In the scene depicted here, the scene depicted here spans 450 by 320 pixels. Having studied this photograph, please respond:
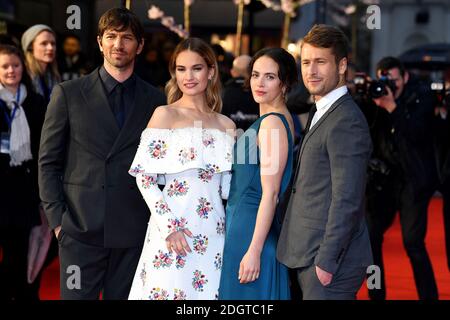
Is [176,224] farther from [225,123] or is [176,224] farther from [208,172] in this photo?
[225,123]

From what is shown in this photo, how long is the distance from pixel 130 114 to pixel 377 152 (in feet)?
7.79

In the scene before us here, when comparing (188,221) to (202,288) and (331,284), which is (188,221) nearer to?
(202,288)

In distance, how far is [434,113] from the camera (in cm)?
582

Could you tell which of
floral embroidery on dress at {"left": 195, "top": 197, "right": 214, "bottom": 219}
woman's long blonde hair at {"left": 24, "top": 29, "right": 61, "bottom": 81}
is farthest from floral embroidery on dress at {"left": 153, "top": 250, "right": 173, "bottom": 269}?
woman's long blonde hair at {"left": 24, "top": 29, "right": 61, "bottom": 81}

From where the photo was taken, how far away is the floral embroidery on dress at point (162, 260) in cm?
355

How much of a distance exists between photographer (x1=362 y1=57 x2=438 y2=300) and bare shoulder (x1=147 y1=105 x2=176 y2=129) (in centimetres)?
230

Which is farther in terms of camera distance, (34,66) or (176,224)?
(34,66)

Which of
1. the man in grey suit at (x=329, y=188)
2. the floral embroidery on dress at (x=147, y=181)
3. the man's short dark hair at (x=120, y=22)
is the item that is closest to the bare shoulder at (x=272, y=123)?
the man in grey suit at (x=329, y=188)

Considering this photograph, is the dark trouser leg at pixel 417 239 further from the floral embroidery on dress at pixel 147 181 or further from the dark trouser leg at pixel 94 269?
the floral embroidery on dress at pixel 147 181

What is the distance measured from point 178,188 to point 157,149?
0.18 metres

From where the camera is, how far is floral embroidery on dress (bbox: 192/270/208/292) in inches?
141

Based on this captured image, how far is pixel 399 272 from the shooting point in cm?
700

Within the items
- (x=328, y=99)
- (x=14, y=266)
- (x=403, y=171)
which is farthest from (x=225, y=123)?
(x=14, y=266)

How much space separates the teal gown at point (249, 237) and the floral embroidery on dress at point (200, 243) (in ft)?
0.29
